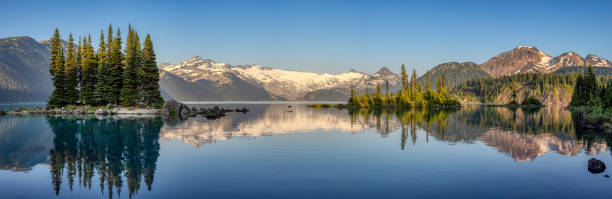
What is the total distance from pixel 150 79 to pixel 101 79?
12822 millimetres

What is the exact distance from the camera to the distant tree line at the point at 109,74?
103812 millimetres

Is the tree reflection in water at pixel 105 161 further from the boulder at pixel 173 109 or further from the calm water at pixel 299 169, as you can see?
the boulder at pixel 173 109

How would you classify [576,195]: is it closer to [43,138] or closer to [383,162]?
[383,162]

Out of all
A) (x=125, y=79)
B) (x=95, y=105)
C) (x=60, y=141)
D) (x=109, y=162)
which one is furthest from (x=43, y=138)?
(x=95, y=105)

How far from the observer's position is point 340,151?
1390 inches

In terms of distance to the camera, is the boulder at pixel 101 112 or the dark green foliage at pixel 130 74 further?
the dark green foliage at pixel 130 74

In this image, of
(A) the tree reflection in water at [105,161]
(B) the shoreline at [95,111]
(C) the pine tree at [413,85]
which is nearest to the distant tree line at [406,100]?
(C) the pine tree at [413,85]

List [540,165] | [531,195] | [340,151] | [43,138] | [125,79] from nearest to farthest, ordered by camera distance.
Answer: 1. [531,195]
2. [540,165]
3. [340,151]
4. [43,138]
5. [125,79]

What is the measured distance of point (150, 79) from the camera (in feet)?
345

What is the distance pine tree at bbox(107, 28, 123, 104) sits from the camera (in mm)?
103875

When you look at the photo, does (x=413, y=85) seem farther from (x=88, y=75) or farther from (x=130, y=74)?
(x=88, y=75)

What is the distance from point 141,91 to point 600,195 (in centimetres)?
10380

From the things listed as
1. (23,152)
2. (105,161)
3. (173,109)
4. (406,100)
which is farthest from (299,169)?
(406,100)

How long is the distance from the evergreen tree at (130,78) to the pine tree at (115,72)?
5.56 ft
